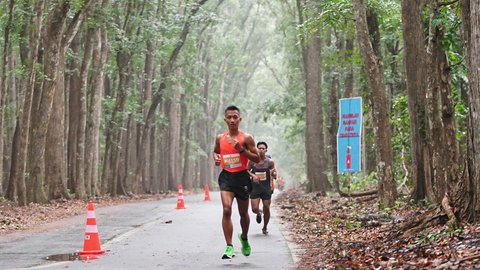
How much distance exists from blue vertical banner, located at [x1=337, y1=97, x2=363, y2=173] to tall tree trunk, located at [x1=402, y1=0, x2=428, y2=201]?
4.09 metres

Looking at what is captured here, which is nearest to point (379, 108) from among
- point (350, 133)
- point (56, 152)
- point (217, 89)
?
point (350, 133)

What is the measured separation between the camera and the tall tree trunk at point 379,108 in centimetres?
1662

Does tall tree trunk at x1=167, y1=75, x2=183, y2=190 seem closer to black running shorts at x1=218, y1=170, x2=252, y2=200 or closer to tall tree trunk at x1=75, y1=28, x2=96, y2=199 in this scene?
tall tree trunk at x1=75, y1=28, x2=96, y2=199

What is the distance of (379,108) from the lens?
1666 centimetres

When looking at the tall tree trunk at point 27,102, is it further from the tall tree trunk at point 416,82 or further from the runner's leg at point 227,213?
the runner's leg at point 227,213

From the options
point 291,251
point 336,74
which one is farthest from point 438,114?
point 336,74

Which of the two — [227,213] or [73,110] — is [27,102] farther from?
[227,213]

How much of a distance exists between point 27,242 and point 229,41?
1770 inches

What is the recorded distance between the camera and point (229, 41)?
57.1m

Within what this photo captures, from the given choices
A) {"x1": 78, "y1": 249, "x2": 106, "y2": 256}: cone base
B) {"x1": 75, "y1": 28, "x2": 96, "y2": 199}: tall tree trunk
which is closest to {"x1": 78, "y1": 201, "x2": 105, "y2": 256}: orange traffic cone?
{"x1": 78, "y1": 249, "x2": 106, "y2": 256}: cone base

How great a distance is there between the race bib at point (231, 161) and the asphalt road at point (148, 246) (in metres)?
1.37

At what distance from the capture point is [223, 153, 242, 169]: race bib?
1021 centimetres

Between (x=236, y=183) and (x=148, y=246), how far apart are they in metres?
2.77

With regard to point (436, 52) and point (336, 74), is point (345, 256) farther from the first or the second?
point (336, 74)
